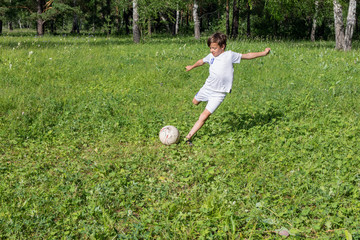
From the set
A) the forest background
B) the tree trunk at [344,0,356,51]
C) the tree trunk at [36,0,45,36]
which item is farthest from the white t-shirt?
the tree trunk at [36,0,45,36]

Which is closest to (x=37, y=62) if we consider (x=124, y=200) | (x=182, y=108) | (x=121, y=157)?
(x=182, y=108)

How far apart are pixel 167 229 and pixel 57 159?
2.76m

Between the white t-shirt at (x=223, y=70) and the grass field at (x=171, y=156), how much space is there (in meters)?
1.10

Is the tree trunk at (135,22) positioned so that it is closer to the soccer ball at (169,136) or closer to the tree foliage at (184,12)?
the tree foliage at (184,12)

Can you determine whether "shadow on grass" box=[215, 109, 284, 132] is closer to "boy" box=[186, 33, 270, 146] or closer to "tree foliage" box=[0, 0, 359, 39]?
"boy" box=[186, 33, 270, 146]

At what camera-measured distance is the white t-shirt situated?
5516 mm

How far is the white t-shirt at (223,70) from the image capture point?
5.52 meters

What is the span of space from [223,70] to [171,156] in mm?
1834

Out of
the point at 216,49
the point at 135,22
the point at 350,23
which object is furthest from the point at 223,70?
the point at 135,22

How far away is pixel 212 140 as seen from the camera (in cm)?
611

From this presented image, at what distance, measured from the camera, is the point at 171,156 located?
5434 millimetres

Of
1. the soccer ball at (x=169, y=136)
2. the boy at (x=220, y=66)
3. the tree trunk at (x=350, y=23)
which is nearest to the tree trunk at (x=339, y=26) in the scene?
the tree trunk at (x=350, y=23)

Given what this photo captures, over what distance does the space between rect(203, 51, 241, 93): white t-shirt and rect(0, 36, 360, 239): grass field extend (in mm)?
1099

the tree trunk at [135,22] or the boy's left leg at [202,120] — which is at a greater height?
the tree trunk at [135,22]
